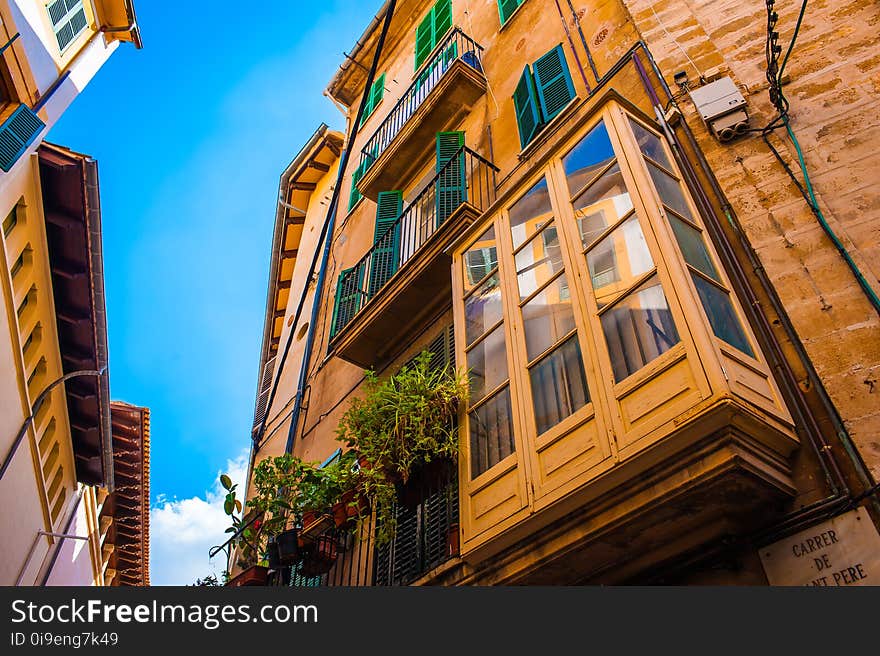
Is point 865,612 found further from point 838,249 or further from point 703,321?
point 838,249

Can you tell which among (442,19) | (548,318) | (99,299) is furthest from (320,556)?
(442,19)

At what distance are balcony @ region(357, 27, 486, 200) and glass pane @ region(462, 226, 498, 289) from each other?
16.0 feet

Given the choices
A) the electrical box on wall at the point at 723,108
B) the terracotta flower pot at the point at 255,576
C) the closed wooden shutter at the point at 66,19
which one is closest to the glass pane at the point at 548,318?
the electrical box on wall at the point at 723,108

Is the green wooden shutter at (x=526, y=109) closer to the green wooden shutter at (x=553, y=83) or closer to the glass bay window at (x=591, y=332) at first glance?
the green wooden shutter at (x=553, y=83)

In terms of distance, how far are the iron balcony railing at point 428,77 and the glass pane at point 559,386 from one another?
24.1 ft

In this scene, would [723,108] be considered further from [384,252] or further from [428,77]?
[428,77]

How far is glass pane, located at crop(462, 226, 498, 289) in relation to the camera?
670cm

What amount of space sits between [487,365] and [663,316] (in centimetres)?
197

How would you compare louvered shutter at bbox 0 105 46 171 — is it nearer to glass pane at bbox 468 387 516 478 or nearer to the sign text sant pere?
glass pane at bbox 468 387 516 478

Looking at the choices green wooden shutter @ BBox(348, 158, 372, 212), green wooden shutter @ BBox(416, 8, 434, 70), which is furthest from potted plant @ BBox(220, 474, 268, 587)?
green wooden shutter @ BBox(416, 8, 434, 70)

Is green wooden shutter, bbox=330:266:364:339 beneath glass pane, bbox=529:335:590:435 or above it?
above

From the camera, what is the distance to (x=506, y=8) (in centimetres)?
1179

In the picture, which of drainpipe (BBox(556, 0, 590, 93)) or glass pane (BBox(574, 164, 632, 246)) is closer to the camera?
glass pane (BBox(574, 164, 632, 246))

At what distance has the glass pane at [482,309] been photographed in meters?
6.21
